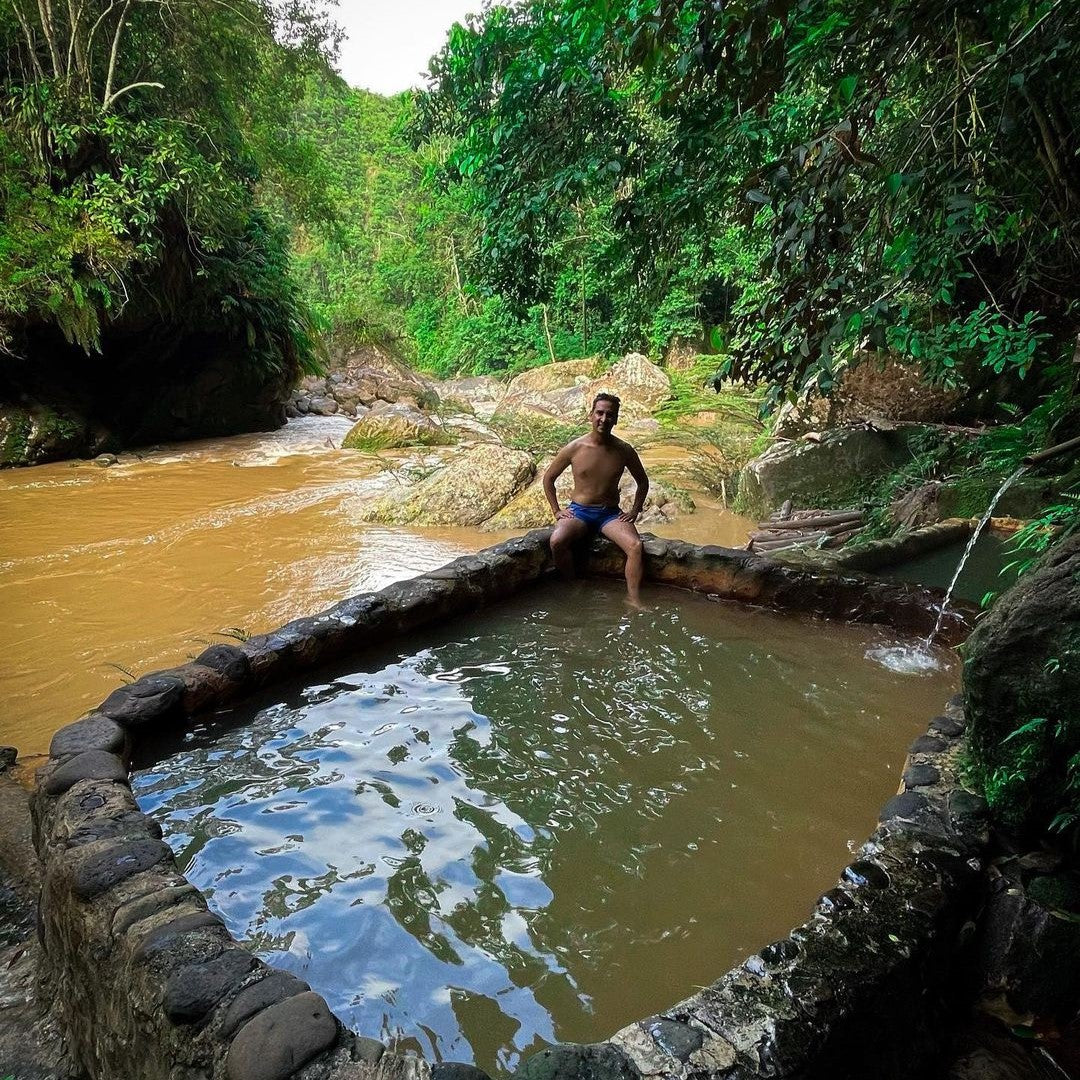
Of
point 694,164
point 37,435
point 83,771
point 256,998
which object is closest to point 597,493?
point 694,164

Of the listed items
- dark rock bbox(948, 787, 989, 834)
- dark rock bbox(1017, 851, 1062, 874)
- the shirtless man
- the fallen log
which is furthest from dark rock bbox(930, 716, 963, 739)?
the fallen log

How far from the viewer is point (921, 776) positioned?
273 centimetres

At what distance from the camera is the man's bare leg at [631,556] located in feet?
17.3

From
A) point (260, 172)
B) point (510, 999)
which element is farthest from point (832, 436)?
point (260, 172)

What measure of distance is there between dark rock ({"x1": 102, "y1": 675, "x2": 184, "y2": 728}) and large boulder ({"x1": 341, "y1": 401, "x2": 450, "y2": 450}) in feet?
32.2

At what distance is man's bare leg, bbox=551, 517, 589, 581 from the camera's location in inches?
215

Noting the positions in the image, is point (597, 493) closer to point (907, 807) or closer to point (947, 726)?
point (947, 726)

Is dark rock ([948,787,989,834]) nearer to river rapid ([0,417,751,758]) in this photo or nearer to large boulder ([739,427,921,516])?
river rapid ([0,417,751,758])

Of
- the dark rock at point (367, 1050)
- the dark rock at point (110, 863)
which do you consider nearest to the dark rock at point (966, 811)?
the dark rock at point (367, 1050)

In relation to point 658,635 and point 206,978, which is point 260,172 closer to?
point 658,635

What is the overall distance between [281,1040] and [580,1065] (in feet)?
2.20

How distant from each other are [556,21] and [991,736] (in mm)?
3755

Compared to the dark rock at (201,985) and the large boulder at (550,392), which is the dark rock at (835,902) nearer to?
the dark rock at (201,985)

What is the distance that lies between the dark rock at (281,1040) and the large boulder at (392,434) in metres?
11.7
